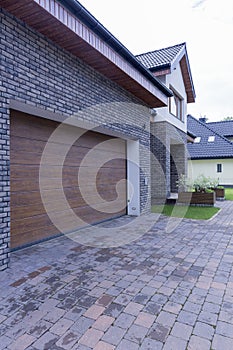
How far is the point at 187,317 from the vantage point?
7.78ft

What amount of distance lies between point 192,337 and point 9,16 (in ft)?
14.0

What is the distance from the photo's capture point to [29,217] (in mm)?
4441

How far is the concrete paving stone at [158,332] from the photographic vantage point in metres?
2.07

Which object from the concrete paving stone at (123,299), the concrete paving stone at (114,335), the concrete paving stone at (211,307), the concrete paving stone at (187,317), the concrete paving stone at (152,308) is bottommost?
the concrete paving stone at (114,335)

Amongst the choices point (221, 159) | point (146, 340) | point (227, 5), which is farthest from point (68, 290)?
point (221, 159)

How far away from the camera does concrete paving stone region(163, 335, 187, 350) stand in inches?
76.9

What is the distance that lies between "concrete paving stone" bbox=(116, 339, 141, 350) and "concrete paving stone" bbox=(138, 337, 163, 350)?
5cm

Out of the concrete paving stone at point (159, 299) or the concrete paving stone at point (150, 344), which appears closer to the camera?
the concrete paving stone at point (150, 344)

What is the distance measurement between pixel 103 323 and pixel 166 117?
927 centimetres

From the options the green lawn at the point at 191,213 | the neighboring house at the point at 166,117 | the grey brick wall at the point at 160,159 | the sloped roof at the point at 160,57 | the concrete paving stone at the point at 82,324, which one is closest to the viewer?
the concrete paving stone at the point at 82,324

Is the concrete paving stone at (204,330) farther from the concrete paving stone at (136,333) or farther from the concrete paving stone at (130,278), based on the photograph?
the concrete paving stone at (130,278)

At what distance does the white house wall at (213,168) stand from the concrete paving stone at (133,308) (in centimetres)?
1827

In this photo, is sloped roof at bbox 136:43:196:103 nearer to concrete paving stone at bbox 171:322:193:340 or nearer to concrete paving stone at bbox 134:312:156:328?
concrete paving stone at bbox 134:312:156:328

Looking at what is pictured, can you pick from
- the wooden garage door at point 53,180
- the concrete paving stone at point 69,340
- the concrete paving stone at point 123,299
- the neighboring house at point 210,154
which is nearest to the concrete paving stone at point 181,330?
the concrete paving stone at point 123,299
